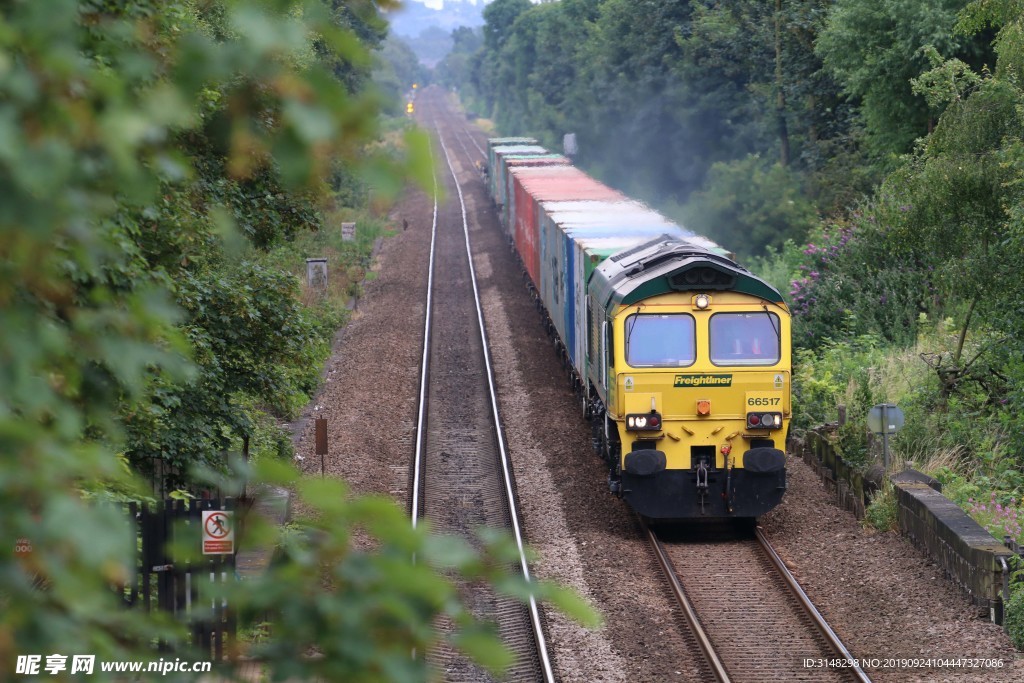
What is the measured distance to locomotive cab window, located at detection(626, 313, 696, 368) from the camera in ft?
40.7

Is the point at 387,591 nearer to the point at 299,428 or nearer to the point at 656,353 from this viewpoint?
the point at 656,353

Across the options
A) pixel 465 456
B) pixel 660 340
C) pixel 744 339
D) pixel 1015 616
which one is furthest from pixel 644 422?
pixel 465 456

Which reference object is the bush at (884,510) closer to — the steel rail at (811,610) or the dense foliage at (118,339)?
the steel rail at (811,610)

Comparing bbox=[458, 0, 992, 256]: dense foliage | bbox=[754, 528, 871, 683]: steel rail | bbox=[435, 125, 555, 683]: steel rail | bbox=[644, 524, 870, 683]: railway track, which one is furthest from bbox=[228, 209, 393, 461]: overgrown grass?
bbox=[458, 0, 992, 256]: dense foliage

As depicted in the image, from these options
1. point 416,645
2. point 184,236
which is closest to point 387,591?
point 416,645

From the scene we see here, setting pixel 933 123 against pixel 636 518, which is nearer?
pixel 636 518

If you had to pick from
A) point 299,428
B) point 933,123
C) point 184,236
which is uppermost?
point 933,123

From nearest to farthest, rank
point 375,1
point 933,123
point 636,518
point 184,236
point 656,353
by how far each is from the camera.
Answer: point 375,1 → point 184,236 → point 656,353 → point 636,518 → point 933,123

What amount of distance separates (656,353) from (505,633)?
144 inches

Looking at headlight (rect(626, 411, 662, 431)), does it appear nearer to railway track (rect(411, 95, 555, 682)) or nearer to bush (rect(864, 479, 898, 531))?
railway track (rect(411, 95, 555, 682))

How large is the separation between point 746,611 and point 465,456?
6.54m

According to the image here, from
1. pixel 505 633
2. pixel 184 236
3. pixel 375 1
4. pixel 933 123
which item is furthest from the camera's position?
pixel 933 123

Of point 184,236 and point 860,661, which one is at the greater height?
point 184,236

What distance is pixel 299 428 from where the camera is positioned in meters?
17.9
